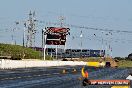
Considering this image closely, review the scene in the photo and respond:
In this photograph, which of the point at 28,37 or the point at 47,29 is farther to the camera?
the point at 28,37

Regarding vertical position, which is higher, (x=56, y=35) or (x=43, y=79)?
(x=56, y=35)

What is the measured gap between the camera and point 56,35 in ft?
430

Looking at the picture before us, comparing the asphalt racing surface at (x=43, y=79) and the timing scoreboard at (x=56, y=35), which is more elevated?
the timing scoreboard at (x=56, y=35)

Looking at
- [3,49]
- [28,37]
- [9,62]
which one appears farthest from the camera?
[28,37]

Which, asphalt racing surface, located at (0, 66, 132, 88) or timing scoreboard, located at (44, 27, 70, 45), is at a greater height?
timing scoreboard, located at (44, 27, 70, 45)

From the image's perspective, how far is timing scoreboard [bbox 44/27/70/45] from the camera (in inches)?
5084

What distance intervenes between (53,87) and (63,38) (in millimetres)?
103001

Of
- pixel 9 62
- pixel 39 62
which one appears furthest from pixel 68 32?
pixel 9 62

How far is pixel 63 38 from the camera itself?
5157 inches

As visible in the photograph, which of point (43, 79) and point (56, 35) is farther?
point (56, 35)

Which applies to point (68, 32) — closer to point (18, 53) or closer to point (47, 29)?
point (47, 29)

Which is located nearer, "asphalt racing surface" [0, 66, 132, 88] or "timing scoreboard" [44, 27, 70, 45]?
"asphalt racing surface" [0, 66, 132, 88]

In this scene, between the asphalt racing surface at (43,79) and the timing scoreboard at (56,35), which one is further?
the timing scoreboard at (56,35)

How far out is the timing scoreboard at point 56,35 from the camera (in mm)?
129125
